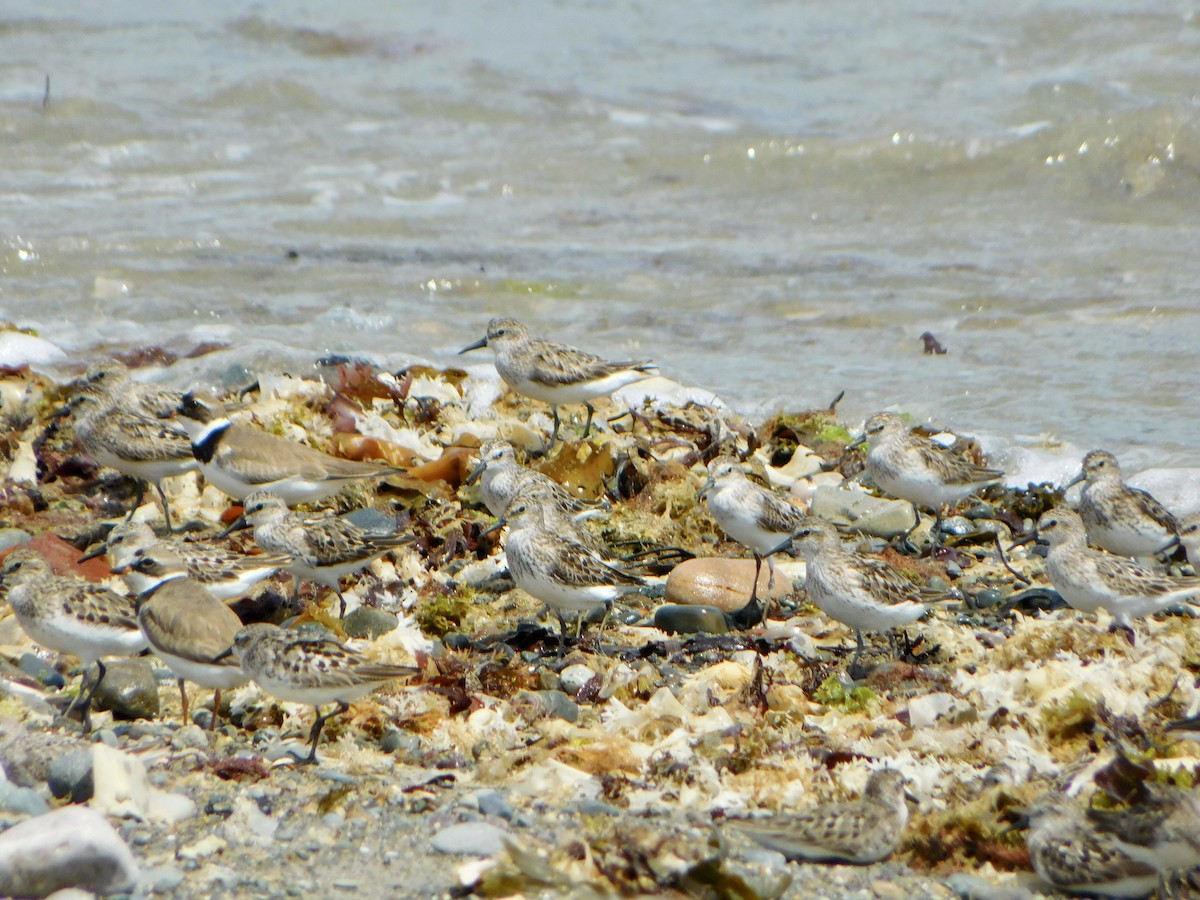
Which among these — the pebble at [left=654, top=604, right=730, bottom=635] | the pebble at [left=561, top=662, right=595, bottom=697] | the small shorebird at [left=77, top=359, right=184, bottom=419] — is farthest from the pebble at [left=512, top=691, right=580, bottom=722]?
the small shorebird at [left=77, top=359, right=184, bottom=419]

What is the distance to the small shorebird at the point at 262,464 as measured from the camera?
330 inches

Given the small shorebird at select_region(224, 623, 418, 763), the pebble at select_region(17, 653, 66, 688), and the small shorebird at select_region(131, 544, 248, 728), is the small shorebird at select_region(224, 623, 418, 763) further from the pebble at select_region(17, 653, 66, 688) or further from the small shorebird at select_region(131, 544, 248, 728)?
the pebble at select_region(17, 653, 66, 688)

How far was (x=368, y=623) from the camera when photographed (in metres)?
7.12

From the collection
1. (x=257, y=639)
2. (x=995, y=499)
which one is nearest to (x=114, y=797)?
(x=257, y=639)

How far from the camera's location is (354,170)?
19422 mm

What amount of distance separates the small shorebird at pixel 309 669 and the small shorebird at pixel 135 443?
3164mm

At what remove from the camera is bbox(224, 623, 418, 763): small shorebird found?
18.0 feet

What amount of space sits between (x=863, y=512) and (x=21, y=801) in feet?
18.7

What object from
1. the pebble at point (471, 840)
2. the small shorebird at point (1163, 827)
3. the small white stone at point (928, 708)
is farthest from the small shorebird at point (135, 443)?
the small shorebird at point (1163, 827)

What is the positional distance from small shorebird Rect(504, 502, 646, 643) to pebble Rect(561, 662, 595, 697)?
397 mm

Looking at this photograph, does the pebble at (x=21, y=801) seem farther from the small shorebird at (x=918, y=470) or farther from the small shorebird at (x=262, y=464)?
the small shorebird at (x=918, y=470)

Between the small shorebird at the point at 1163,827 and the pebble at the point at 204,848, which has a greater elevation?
the small shorebird at the point at 1163,827

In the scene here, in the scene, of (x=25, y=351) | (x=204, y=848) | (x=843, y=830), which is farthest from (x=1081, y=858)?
(x=25, y=351)

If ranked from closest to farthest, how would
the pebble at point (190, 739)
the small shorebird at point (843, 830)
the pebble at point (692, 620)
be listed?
the small shorebird at point (843, 830) < the pebble at point (190, 739) < the pebble at point (692, 620)
